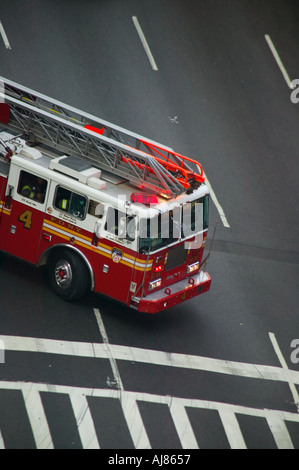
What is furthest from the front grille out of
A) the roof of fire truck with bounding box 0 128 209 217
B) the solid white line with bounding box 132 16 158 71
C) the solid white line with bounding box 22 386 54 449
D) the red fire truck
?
the solid white line with bounding box 132 16 158 71

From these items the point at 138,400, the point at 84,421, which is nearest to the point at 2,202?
the point at 138,400

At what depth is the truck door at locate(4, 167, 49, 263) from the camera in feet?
53.3

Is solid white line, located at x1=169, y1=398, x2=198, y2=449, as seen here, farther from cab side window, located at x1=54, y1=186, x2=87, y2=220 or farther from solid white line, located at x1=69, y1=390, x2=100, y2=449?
cab side window, located at x1=54, y1=186, x2=87, y2=220

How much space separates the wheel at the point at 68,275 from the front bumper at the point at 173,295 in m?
1.16

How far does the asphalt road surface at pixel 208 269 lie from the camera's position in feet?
46.0

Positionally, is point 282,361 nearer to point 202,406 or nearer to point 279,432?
point 279,432

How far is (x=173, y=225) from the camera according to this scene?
1580 cm

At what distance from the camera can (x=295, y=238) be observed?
20391mm

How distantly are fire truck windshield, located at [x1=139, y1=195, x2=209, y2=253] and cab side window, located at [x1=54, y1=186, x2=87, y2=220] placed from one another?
1.33 m

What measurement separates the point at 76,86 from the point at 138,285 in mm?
10900

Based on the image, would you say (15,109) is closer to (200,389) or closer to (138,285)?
(138,285)

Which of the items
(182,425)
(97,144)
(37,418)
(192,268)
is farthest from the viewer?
(192,268)

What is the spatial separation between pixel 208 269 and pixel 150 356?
359 centimetres

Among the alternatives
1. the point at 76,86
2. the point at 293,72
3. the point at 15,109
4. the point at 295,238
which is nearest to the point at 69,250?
the point at 15,109
